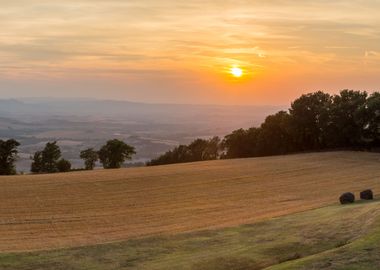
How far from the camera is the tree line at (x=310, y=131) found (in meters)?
74.5

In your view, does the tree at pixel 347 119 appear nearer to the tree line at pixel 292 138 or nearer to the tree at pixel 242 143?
the tree line at pixel 292 138

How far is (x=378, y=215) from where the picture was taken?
945 inches

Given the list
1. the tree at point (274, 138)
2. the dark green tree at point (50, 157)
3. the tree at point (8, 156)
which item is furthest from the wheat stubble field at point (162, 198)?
the dark green tree at point (50, 157)

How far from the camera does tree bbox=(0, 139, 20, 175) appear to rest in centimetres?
7356

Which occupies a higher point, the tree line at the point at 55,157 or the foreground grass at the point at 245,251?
the tree line at the point at 55,157

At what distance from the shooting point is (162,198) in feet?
143

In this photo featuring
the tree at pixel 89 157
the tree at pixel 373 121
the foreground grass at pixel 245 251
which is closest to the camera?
the foreground grass at pixel 245 251

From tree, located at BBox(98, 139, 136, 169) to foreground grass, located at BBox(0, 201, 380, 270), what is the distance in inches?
2267

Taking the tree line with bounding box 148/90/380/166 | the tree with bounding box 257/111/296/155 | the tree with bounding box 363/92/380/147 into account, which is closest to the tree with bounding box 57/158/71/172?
the tree line with bounding box 148/90/380/166

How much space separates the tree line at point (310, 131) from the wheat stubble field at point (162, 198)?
7575 mm

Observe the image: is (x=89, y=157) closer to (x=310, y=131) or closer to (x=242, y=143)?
(x=242, y=143)

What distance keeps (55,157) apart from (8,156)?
24.1 feet

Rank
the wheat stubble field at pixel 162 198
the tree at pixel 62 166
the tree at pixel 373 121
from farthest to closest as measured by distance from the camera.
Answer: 1. the tree at pixel 62 166
2. the tree at pixel 373 121
3. the wheat stubble field at pixel 162 198

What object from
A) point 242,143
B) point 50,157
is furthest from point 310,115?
point 50,157
